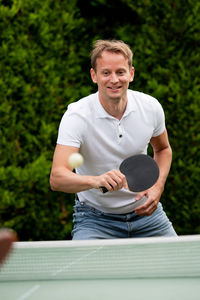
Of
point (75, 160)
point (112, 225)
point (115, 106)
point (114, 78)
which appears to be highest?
point (114, 78)

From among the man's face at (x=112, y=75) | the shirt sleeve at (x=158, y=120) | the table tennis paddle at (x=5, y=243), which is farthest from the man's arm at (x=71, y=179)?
the table tennis paddle at (x=5, y=243)

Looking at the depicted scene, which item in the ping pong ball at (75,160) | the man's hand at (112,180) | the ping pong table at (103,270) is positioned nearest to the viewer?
the ping pong table at (103,270)

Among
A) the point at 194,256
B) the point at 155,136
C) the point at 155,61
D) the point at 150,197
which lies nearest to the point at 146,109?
the point at 155,136

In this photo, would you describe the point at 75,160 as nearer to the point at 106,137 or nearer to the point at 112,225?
the point at 106,137

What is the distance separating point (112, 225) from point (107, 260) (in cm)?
75

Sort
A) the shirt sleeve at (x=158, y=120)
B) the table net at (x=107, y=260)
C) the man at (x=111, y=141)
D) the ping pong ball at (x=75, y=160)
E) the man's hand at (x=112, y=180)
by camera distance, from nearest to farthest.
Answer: the table net at (x=107, y=260) < the man's hand at (x=112, y=180) < the ping pong ball at (x=75, y=160) < the man at (x=111, y=141) < the shirt sleeve at (x=158, y=120)

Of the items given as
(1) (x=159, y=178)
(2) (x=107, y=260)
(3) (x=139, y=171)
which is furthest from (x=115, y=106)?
(2) (x=107, y=260)

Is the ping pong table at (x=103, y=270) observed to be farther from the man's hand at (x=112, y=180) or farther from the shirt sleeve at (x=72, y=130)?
the shirt sleeve at (x=72, y=130)

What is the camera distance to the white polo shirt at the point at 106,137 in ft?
11.3

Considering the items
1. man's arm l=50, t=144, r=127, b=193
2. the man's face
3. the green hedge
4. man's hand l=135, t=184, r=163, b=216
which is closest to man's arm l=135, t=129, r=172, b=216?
man's hand l=135, t=184, r=163, b=216

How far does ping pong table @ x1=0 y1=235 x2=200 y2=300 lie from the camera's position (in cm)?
237

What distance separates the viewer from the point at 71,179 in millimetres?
3207

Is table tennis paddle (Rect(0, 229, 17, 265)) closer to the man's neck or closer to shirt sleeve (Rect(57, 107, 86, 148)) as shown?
shirt sleeve (Rect(57, 107, 86, 148))

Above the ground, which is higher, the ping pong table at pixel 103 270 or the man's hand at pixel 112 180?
the man's hand at pixel 112 180
